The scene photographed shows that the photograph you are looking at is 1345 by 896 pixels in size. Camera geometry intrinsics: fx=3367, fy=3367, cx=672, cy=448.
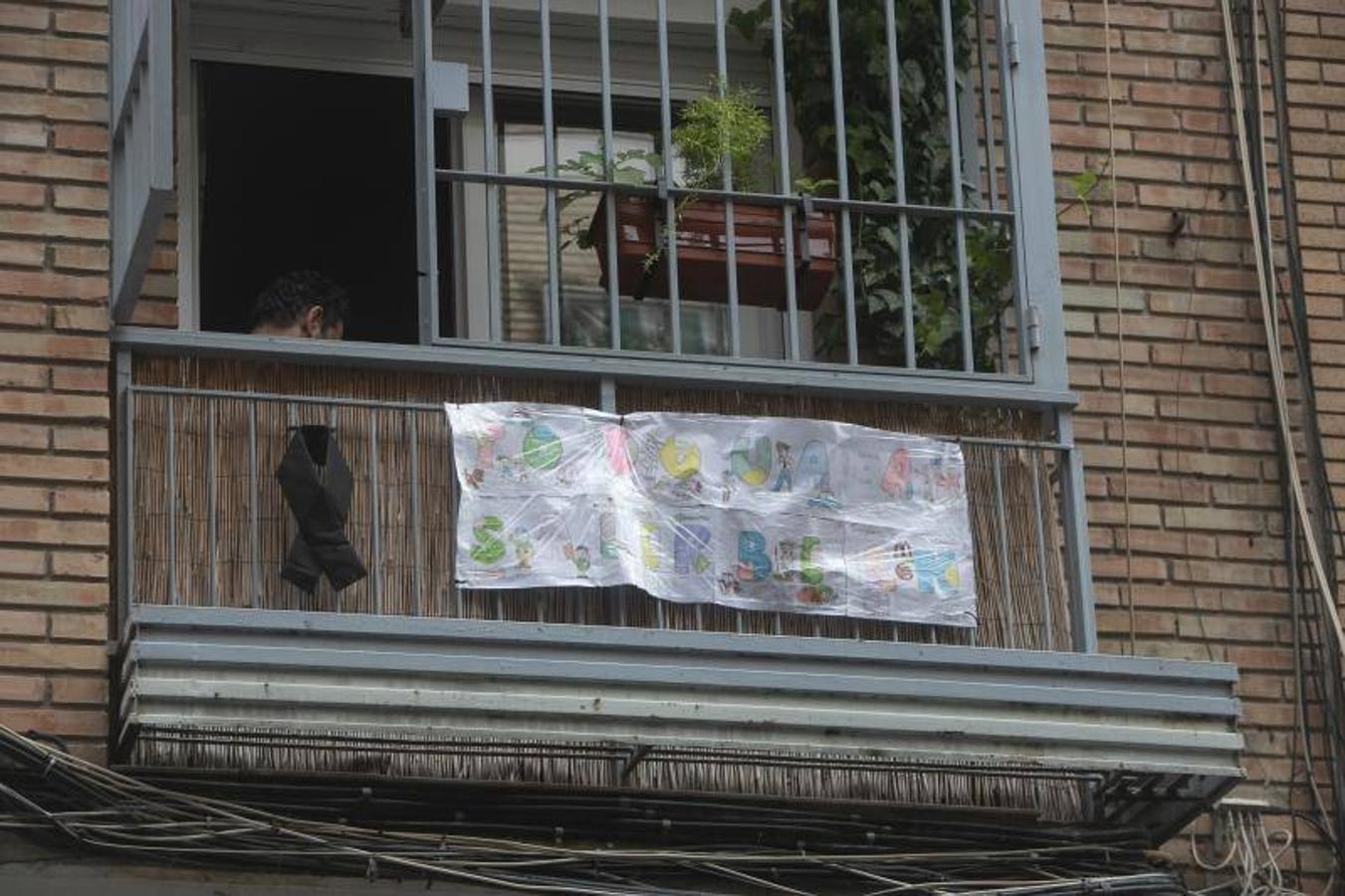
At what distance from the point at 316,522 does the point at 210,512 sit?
0.98ft

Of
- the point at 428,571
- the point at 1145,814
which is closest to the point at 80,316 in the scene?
the point at 428,571

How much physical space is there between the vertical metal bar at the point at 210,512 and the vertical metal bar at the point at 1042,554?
7.80 feet

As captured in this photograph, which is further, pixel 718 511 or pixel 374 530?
pixel 718 511

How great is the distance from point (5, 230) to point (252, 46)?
1.75 meters

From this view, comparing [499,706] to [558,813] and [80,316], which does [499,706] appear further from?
[80,316]

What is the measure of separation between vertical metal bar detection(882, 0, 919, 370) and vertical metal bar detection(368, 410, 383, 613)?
1.59 m

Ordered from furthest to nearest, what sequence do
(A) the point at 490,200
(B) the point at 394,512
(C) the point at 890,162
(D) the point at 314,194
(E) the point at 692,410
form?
(D) the point at 314,194 < (C) the point at 890,162 < (E) the point at 692,410 < (A) the point at 490,200 < (B) the point at 394,512

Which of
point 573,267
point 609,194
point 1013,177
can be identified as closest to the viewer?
point 609,194

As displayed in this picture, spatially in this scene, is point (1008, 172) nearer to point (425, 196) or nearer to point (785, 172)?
point (785, 172)

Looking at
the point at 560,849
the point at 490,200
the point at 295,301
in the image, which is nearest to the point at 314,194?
the point at 295,301

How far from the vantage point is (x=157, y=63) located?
29.3ft

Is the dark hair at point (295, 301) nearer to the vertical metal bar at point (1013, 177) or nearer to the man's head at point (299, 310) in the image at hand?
the man's head at point (299, 310)

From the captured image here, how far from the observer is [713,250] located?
32.6ft

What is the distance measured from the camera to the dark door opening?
12.8 m
